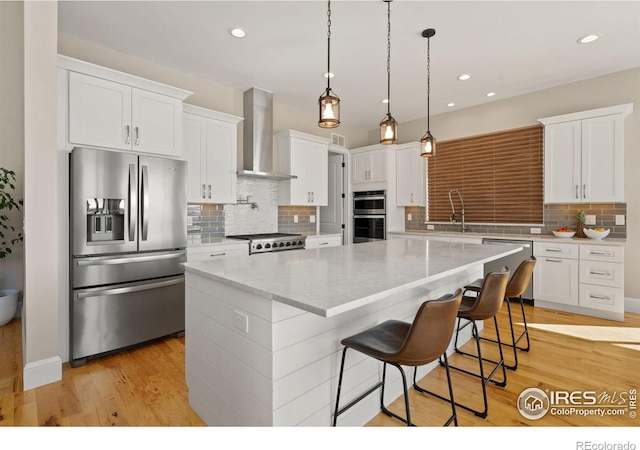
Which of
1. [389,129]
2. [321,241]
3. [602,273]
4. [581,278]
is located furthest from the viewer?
[321,241]

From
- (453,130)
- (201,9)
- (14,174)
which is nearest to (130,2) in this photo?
(201,9)

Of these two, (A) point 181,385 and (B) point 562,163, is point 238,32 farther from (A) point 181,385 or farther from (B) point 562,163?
(B) point 562,163

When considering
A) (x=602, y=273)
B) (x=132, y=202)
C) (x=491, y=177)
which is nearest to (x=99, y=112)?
(x=132, y=202)

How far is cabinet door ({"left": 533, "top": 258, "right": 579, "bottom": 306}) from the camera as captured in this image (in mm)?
3879

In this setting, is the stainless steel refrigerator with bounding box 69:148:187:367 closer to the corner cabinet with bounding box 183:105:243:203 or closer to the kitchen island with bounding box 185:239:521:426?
the corner cabinet with bounding box 183:105:243:203

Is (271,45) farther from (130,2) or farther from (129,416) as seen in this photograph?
(129,416)

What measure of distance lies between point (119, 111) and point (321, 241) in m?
2.99

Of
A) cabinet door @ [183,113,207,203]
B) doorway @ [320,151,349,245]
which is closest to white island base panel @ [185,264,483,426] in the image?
cabinet door @ [183,113,207,203]

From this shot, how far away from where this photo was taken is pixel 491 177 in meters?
5.00

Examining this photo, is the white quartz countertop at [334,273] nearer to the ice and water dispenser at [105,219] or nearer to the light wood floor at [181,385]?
the light wood floor at [181,385]

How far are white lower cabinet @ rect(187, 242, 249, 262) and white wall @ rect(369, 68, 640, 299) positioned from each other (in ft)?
12.9

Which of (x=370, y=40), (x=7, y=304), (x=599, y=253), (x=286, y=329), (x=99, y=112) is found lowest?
(x=7, y=304)

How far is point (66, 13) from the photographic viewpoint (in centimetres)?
279

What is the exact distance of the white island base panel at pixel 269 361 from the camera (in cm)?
142
